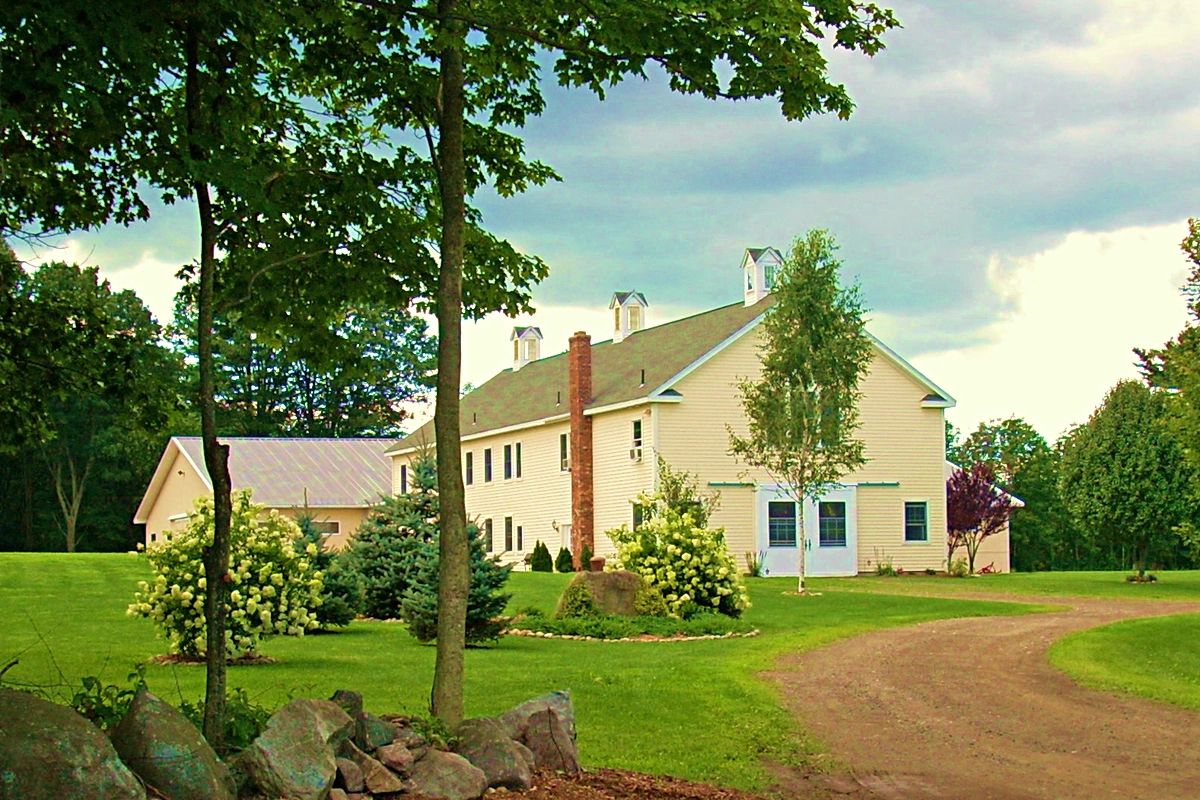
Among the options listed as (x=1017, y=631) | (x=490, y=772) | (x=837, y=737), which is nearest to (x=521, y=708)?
(x=490, y=772)

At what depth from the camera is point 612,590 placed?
73.9 ft

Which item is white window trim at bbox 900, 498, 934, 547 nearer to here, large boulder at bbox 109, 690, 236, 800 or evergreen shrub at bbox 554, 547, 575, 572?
evergreen shrub at bbox 554, 547, 575, 572

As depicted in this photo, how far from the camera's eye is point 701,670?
50.6 feet

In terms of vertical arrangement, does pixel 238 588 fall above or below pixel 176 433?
below

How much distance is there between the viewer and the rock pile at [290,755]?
6332 mm

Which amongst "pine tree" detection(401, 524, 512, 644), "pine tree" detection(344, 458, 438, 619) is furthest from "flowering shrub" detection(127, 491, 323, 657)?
"pine tree" detection(344, 458, 438, 619)

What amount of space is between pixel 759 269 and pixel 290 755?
3573 centimetres

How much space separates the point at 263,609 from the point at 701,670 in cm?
489

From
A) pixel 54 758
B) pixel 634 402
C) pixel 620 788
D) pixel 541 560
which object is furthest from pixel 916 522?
pixel 54 758

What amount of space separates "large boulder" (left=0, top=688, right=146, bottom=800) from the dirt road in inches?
197

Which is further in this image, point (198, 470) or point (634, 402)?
point (198, 470)

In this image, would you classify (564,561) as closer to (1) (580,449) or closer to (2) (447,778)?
(1) (580,449)

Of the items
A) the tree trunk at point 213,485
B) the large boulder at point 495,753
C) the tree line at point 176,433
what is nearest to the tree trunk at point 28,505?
the tree line at point 176,433

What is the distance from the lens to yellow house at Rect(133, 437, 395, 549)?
51.5m
